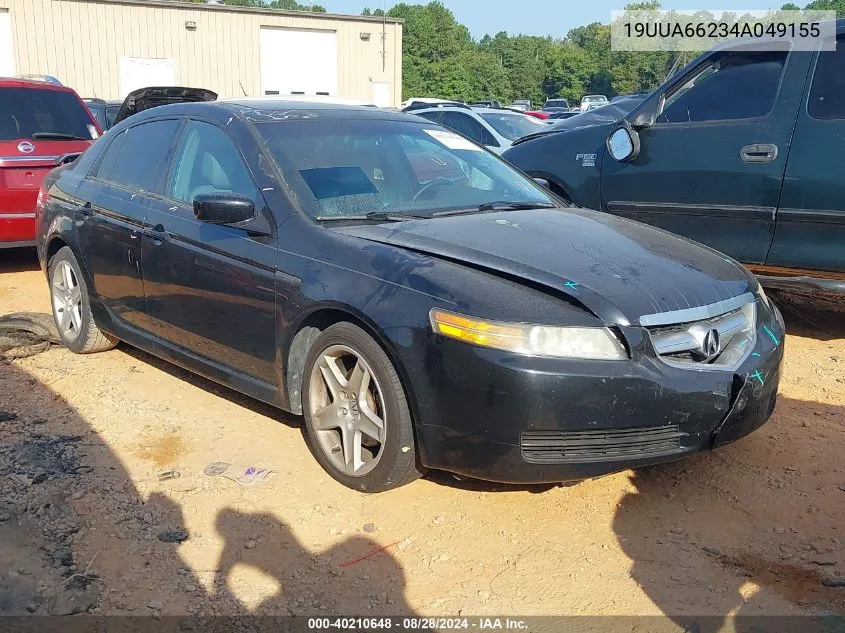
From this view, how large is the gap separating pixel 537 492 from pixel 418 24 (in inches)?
3316

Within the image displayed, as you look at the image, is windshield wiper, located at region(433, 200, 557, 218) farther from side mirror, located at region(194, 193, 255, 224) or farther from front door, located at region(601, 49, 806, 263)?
front door, located at region(601, 49, 806, 263)

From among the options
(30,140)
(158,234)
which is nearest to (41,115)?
(30,140)

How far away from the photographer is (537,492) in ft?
11.6

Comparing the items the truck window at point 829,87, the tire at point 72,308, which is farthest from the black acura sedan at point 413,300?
the truck window at point 829,87

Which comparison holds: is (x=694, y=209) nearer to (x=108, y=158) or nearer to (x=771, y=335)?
(x=771, y=335)

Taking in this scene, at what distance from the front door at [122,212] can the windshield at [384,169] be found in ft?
3.02

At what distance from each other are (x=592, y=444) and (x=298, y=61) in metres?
32.1

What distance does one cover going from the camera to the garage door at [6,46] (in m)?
27.9

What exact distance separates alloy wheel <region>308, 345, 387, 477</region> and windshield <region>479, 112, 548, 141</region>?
882cm

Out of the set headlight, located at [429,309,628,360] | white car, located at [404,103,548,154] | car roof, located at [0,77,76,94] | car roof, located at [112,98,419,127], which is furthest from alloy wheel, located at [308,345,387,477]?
white car, located at [404,103,548,154]

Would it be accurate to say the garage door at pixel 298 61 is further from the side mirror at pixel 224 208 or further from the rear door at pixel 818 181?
the side mirror at pixel 224 208

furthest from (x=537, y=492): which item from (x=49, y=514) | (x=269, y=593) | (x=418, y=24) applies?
(x=418, y=24)

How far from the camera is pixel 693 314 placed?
3.17 m

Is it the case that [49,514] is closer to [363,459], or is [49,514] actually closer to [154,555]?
[154,555]
